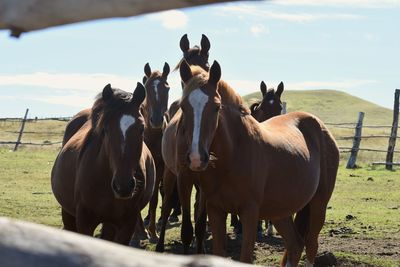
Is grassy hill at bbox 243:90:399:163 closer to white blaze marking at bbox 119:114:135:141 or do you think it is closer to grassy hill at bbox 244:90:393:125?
grassy hill at bbox 244:90:393:125

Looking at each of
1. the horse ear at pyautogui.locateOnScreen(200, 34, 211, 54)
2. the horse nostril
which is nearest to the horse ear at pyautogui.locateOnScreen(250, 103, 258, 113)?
the horse ear at pyautogui.locateOnScreen(200, 34, 211, 54)

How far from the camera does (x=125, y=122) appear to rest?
20.7 feet

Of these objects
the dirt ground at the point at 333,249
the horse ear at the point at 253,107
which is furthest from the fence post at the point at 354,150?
the horse ear at the point at 253,107

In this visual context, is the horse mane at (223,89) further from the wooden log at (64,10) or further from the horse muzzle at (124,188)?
the wooden log at (64,10)

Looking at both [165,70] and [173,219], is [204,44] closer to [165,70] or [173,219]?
[165,70]

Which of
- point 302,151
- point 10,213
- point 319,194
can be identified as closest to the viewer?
point 302,151

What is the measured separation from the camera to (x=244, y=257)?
646 centimetres

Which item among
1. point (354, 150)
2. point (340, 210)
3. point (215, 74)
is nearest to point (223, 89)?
point (215, 74)

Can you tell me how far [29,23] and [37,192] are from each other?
1347 cm

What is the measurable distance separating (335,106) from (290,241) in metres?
73.5

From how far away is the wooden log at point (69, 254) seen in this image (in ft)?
5.60

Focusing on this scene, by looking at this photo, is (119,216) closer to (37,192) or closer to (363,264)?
(363,264)

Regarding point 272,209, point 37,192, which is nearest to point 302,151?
point 272,209

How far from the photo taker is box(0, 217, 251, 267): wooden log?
5.60 ft
